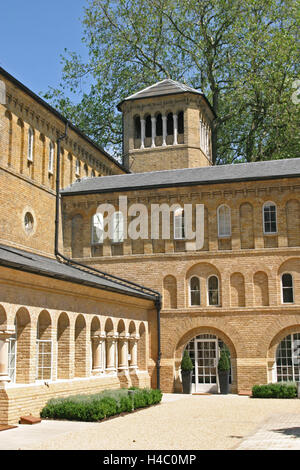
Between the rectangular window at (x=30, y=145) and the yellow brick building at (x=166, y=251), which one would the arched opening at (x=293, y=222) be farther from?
the rectangular window at (x=30, y=145)

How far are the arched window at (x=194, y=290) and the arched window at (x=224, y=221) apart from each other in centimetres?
242

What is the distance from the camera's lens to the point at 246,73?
1794 inches

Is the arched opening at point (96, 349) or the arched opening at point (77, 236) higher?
the arched opening at point (77, 236)

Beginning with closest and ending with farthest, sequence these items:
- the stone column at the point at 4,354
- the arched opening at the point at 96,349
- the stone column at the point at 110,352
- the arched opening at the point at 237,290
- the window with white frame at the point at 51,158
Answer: the stone column at the point at 4,354 < the arched opening at the point at 96,349 < the stone column at the point at 110,352 < the arched opening at the point at 237,290 < the window with white frame at the point at 51,158

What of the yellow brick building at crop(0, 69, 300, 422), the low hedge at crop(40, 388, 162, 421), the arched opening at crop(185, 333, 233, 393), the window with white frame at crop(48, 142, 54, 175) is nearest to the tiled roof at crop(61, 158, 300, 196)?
the yellow brick building at crop(0, 69, 300, 422)

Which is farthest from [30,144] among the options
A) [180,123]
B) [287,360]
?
[180,123]

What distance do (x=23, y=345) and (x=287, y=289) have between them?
45.3ft

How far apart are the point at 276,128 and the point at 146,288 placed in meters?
22.8

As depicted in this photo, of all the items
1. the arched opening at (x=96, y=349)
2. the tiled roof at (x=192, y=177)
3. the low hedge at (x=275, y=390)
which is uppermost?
the tiled roof at (x=192, y=177)

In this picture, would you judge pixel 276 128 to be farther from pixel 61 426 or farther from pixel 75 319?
pixel 61 426

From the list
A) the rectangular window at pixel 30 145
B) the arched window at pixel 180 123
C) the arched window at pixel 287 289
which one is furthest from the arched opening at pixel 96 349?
the arched window at pixel 180 123

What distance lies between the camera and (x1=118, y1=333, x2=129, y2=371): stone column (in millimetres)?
25181

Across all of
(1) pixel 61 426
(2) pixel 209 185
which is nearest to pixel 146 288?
(2) pixel 209 185

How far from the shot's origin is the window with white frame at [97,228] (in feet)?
97.9
